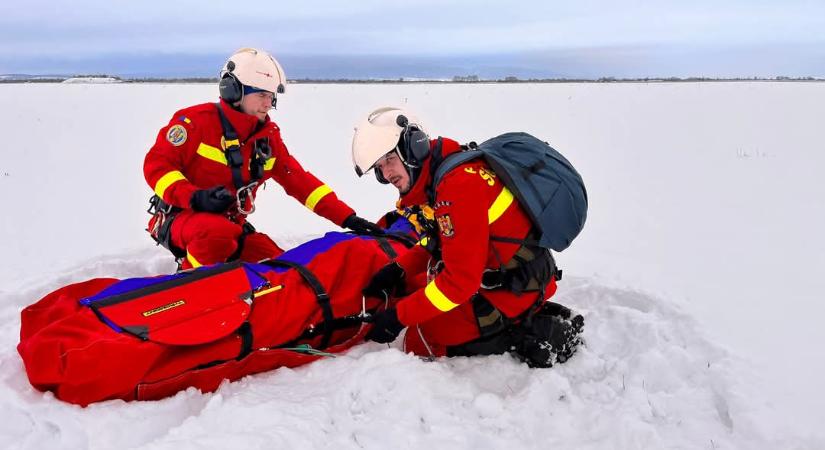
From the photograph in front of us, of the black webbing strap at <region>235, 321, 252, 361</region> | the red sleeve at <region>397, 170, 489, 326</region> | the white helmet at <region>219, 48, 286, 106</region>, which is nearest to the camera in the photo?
the red sleeve at <region>397, 170, 489, 326</region>

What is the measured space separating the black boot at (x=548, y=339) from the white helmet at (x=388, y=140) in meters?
1.12

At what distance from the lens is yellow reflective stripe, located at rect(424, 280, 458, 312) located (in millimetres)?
2844

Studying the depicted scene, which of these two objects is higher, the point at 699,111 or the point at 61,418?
the point at 699,111

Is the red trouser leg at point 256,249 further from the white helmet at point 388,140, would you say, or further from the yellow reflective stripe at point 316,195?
the white helmet at point 388,140

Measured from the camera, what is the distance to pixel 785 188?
20.7 feet

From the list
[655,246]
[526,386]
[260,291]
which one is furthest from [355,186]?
[526,386]

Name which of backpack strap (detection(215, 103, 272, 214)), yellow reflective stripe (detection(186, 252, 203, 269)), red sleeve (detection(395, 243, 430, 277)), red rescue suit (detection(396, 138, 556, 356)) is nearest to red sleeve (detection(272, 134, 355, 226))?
backpack strap (detection(215, 103, 272, 214))

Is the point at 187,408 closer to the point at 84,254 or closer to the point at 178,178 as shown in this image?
the point at 178,178

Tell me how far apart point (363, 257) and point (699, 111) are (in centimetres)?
1317

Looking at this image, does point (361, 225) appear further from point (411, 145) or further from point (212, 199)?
point (411, 145)

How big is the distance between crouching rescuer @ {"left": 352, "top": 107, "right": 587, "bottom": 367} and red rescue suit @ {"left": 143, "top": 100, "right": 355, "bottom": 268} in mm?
1221

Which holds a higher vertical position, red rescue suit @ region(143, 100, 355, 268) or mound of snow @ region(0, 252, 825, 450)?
red rescue suit @ region(143, 100, 355, 268)

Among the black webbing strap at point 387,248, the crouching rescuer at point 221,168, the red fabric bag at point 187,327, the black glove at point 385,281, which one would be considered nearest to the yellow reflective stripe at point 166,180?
the crouching rescuer at point 221,168

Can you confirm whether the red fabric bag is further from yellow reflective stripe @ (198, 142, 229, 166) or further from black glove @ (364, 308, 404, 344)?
yellow reflective stripe @ (198, 142, 229, 166)
